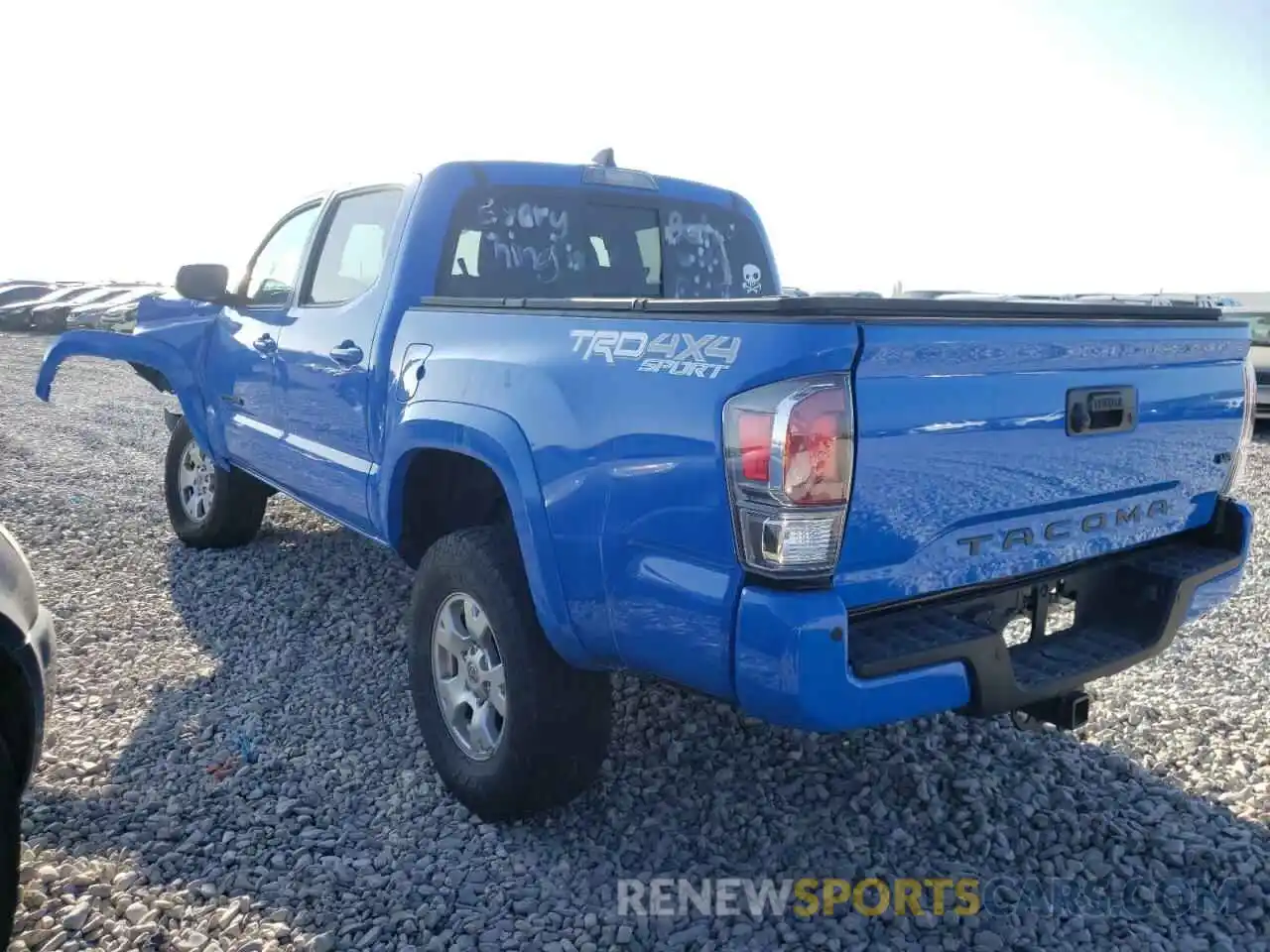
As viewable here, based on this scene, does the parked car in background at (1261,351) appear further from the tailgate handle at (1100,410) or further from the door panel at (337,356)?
the door panel at (337,356)

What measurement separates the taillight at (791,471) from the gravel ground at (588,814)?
1.09m

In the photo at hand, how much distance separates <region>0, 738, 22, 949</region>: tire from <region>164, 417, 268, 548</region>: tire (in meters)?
3.50

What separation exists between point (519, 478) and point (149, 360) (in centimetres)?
386

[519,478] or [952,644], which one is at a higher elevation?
[519,478]

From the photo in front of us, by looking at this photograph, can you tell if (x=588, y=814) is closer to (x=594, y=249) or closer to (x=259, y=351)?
(x=594, y=249)

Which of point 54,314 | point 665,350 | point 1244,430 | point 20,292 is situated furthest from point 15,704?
point 20,292

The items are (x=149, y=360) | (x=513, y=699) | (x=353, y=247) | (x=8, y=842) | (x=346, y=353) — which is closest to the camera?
(x=8, y=842)

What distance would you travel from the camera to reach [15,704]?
242 centimetres

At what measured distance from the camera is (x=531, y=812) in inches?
120

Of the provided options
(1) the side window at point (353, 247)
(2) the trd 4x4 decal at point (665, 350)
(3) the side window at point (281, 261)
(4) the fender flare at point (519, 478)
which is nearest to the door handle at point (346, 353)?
(1) the side window at point (353, 247)

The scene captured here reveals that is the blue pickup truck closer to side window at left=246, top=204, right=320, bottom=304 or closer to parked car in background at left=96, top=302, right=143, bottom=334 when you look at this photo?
side window at left=246, top=204, right=320, bottom=304

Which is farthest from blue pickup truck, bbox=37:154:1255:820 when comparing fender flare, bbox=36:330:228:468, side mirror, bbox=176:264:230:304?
fender flare, bbox=36:330:228:468

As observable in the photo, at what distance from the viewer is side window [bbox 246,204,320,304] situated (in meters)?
4.78

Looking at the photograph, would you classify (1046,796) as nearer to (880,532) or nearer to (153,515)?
(880,532)
